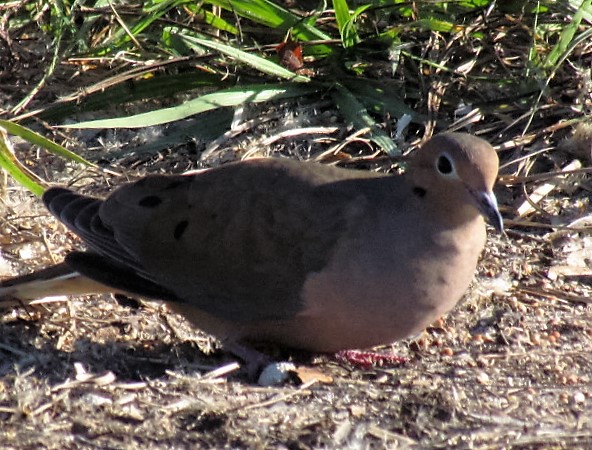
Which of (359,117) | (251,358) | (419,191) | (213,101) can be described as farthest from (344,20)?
(251,358)

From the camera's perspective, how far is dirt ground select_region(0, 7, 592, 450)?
361 cm

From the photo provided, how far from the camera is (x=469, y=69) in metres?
5.80

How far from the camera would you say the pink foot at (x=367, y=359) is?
4410 mm

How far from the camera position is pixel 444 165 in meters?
4.16

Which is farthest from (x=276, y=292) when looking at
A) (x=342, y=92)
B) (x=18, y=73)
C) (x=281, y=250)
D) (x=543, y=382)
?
(x=18, y=73)

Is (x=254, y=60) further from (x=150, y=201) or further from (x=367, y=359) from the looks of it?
(x=367, y=359)

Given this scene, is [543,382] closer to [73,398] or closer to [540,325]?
[540,325]

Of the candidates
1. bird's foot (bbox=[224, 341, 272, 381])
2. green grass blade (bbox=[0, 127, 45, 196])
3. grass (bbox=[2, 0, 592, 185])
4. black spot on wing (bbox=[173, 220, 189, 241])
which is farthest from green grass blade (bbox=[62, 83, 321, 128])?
bird's foot (bbox=[224, 341, 272, 381])

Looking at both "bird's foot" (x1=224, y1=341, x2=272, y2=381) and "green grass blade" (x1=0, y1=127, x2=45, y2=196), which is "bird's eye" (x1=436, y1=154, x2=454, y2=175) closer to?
"bird's foot" (x1=224, y1=341, x2=272, y2=381)

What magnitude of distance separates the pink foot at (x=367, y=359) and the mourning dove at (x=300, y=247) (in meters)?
0.19

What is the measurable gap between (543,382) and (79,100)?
2.70 metres

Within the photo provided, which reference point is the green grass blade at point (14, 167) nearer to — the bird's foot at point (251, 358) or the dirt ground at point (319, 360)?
the dirt ground at point (319, 360)

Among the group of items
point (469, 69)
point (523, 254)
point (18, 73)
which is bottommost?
point (523, 254)

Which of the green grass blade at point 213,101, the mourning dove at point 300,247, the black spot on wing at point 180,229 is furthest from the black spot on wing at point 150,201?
the green grass blade at point 213,101
